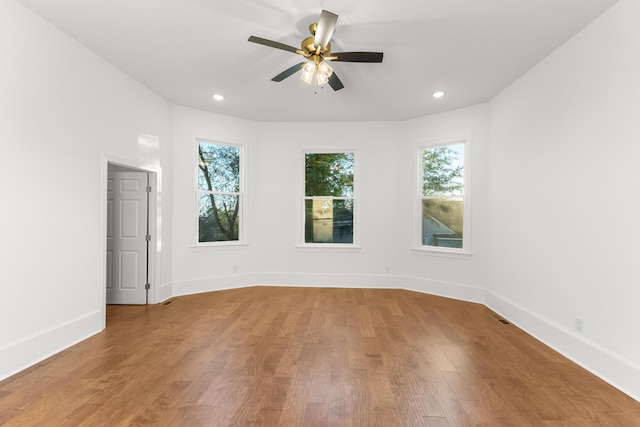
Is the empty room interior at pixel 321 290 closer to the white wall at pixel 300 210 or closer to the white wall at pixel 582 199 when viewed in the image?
the white wall at pixel 582 199

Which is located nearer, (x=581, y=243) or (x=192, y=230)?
(x=581, y=243)

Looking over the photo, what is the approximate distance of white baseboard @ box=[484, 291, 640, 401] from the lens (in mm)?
2447

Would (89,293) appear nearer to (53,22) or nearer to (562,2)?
(53,22)

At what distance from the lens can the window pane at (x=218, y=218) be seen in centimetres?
556

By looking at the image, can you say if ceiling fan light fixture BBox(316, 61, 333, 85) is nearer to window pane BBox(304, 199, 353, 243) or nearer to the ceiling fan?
the ceiling fan

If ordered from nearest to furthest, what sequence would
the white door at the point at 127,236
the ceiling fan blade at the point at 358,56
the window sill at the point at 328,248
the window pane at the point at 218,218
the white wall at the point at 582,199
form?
the white wall at the point at 582,199, the ceiling fan blade at the point at 358,56, the white door at the point at 127,236, the window pane at the point at 218,218, the window sill at the point at 328,248

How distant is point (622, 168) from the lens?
8.46ft

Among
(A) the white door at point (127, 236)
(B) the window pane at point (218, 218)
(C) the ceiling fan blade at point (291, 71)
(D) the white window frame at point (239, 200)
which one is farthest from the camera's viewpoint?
(B) the window pane at point (218, 218)

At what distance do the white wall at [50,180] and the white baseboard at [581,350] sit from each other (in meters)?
4.73

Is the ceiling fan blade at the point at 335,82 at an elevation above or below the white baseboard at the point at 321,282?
above

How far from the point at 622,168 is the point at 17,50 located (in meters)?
4.94

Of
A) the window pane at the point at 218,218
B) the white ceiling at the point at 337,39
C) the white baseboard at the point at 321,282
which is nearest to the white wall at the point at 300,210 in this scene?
the white baseboard at the point at 321,282

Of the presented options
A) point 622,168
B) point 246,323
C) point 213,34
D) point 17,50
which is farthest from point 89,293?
point 622,168

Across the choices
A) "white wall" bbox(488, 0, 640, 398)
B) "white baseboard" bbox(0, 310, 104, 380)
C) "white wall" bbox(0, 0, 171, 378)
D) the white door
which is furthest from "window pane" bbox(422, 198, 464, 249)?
"white baseboard" bbox(0, 310, 104, 380)
